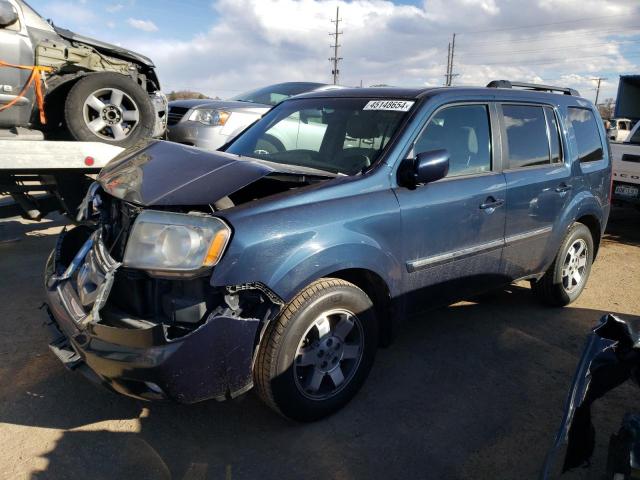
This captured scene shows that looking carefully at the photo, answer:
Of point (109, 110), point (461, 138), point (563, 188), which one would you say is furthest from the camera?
point (109, 110)

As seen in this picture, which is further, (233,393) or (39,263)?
(39,263)

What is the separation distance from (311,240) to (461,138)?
155 cm

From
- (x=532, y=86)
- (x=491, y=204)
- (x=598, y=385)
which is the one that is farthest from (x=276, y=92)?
(x=598, y=385)

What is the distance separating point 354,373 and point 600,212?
310 centimetres

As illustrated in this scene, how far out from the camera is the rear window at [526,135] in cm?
385

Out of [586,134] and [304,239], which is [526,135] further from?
[304,239]

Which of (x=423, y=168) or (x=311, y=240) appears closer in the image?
(x=311, y=240)

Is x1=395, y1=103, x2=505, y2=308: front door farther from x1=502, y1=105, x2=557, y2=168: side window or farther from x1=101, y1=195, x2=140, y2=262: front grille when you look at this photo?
x1=101, y1=195, x2=140, y2=262: front grille

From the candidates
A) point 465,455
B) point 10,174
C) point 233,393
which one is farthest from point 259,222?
point 10,174

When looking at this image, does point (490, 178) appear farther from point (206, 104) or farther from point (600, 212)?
point (206, 104)

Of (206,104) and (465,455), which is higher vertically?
(206,104)

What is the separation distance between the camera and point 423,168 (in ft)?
9.78

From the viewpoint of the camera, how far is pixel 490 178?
11.8 feet

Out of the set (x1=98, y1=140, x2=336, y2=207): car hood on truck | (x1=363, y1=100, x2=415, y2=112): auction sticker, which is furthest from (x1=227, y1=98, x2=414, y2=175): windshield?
(x1=98, y1=140, x2=336, y2=207): car hood on truck
